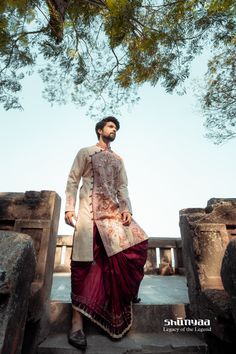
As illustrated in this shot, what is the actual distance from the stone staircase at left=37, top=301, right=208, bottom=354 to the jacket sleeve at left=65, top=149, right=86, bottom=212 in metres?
1.03

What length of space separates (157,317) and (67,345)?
0.91m

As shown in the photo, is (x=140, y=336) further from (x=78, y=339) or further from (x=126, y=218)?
(x=126, y=218)

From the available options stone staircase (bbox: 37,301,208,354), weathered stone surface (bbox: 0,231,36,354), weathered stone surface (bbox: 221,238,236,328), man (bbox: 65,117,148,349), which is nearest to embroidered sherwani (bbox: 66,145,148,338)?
man (bbox: 65,117,148,349)

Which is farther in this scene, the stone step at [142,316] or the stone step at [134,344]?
the stone step at [142,316]

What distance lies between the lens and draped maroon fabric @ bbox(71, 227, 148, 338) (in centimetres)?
224

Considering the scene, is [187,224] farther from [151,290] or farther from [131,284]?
[151,290]

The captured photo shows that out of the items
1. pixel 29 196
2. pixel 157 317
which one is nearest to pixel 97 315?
pixel 157 317

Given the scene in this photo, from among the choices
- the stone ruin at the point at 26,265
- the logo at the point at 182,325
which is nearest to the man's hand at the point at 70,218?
the stone ruin at the point at 26,265

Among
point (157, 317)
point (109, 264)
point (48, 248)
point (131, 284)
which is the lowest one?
point (157, 317)

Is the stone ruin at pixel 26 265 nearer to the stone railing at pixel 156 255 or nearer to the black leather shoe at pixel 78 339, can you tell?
the black leather shoe at pixel 78 339

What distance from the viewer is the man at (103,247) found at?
2.26 metres

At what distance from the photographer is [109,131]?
10.9 feet

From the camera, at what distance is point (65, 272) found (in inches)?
202

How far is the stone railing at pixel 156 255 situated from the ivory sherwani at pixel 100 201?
2.64 m
